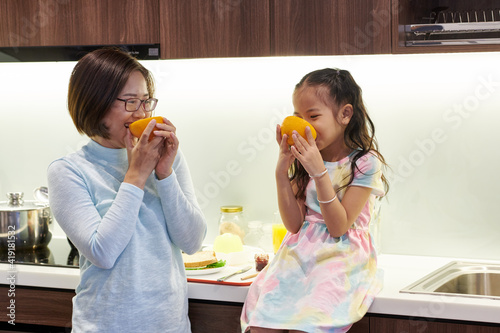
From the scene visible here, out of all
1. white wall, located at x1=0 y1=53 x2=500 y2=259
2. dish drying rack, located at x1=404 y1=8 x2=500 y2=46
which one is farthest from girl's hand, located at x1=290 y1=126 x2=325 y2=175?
white wall, located at x1=0 y1=53 x2=500 y2=259

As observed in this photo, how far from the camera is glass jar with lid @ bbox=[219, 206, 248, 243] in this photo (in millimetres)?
2145

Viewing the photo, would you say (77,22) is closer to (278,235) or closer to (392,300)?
(278,235)

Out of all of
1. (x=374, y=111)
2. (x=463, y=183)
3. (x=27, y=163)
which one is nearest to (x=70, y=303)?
(x=27, y=163)

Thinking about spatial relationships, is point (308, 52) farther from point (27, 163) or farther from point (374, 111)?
point (27, 163)

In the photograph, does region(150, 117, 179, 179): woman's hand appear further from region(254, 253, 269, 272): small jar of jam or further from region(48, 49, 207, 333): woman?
region(254, 253, 269, 272): small jar of jam

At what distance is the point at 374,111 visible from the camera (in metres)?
2.09

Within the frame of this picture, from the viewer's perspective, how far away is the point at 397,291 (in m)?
1.59

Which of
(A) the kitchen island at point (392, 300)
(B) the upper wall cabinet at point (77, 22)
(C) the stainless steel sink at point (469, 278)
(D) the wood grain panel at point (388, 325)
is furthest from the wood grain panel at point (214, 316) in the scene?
(B) the upper wall cabinet at point (77, 22)

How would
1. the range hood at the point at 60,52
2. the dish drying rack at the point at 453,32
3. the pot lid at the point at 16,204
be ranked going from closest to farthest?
the dish drying rack at the point at 453,32 < the range hood at the point at 60,52 < the pot lid at the point at 16,204

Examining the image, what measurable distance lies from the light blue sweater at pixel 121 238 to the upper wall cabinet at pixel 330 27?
63 centimetres

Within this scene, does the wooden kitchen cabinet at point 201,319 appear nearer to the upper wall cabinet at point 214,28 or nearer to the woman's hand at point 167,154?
the woman's hand at point 167,154

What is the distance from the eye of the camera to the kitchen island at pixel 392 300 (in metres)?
Result: 1.46

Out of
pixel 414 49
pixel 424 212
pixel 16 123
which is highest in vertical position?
pixel 414 49

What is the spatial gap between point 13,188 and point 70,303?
35.5 inches
